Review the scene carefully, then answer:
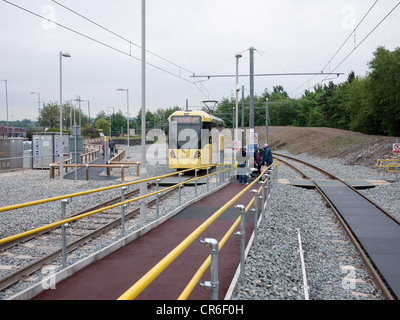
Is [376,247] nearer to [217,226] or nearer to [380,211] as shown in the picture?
[217,226]

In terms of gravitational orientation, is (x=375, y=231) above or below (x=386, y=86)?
below

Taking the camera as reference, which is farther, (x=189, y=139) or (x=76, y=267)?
(x=189, y=139)

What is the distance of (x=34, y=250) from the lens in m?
8.36

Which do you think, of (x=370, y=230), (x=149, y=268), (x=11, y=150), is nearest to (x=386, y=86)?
(x=11, y=150)

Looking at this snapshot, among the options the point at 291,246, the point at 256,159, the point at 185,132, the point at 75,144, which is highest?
the point at 185,132

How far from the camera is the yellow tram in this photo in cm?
2153

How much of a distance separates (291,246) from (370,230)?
2694 mm

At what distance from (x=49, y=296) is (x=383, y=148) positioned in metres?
33.5

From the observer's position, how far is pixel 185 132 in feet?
71.2

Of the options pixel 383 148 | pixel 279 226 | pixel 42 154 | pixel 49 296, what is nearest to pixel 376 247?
pixel 279 226

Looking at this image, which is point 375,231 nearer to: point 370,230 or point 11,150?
point 370,230

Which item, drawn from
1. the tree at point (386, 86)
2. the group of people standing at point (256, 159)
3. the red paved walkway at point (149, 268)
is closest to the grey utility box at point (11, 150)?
the group of people standing at point (256, 159)
